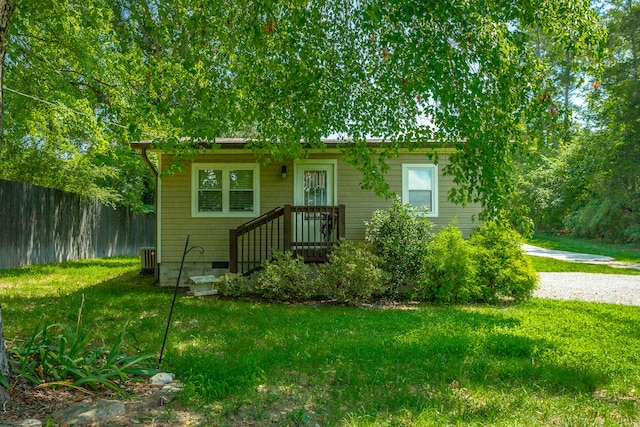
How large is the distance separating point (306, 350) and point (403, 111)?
133 inches

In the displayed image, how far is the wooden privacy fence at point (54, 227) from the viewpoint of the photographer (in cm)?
1162

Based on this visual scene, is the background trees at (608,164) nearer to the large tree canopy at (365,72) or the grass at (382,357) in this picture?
the grass at (382,357)

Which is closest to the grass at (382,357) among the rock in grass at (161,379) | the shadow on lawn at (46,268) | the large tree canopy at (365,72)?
the rock in grass at (161,379)

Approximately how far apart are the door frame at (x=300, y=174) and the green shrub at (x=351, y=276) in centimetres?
210

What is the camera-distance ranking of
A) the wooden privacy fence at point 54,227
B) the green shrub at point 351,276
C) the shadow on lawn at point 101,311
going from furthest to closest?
the wooden privacy fence at point 54,227 < the green shrub at point 351,276 < the shadow on lawn at point 101,311

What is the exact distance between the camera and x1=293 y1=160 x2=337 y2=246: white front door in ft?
33.7

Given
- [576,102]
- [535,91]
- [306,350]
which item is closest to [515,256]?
[535,91]

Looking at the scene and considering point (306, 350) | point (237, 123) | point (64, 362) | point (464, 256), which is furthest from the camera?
point (464, 256)

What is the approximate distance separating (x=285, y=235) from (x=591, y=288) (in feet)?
22.7

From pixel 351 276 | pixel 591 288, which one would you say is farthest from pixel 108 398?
pixel 591 288

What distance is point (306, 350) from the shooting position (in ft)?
16.1

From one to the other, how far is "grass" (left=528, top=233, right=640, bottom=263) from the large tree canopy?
1378 cm

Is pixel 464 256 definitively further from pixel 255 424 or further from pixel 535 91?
pixel 255 424

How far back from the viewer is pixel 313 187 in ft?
34.3
